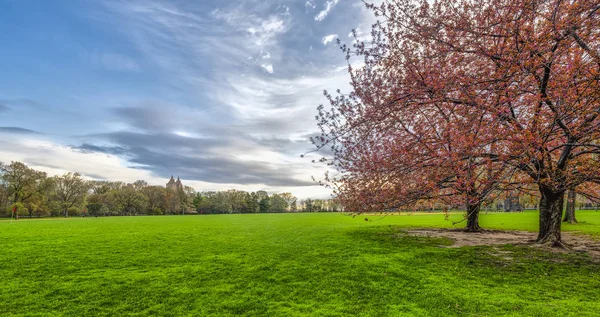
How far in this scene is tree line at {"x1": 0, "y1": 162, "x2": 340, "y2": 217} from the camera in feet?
191

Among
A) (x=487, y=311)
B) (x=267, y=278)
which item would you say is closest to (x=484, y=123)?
(x=487, y=311)

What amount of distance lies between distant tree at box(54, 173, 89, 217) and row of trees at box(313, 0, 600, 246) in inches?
3302

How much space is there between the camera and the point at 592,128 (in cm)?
678

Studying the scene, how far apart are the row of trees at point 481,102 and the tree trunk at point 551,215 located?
0.12 ft

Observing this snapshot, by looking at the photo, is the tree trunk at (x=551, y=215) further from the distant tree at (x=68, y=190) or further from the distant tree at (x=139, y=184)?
the distant tree at (x=139, y=184)

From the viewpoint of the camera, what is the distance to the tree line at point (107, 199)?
58.1m

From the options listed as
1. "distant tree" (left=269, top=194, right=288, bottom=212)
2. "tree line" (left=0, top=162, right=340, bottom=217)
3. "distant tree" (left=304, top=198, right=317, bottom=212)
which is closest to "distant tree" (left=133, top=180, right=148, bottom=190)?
"tree line" (left=0, top=162, right=340, bottom=217)

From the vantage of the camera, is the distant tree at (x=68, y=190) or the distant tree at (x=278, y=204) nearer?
the distant tree at (x=68, y=190)

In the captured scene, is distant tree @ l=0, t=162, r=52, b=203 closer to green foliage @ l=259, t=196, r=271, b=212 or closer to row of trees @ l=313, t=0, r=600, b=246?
green foliage @ l=259, t=196, r=271, b=212

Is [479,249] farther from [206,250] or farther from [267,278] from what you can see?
[206,250]

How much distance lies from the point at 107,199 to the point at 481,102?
3719 inches

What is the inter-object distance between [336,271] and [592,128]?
275 inches

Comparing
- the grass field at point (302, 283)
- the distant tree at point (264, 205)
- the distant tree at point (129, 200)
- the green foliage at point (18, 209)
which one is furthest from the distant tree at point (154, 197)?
the grass field at point (302, 283)

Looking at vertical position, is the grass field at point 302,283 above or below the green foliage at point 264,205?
above
